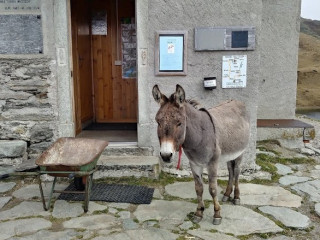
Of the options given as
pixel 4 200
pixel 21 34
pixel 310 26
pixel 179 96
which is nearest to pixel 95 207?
pixel 4 200

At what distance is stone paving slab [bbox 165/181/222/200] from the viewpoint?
16.2 ft

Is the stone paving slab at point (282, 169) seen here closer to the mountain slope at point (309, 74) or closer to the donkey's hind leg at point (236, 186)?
the donkey's hind leg at point (236, 186)

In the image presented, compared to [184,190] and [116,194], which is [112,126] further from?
[184,190]

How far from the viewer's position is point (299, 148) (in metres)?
7.32

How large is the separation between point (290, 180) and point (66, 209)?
363 cm

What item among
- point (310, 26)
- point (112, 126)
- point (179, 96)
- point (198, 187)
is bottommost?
point (198, 187)

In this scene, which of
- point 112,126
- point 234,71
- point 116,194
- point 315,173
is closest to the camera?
point 116,194

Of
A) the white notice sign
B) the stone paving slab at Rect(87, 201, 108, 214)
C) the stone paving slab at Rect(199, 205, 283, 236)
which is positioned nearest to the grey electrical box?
the white notice sign

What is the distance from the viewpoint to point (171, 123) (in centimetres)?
335

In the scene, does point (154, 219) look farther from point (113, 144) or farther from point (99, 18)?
point (99, 18)

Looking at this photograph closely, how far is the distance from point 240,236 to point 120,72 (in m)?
5.24

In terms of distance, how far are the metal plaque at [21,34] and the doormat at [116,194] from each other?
94.7 inches

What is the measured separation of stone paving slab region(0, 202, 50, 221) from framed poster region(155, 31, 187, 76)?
2.76 metres

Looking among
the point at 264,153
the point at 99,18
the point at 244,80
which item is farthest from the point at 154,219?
the point at 99,18
